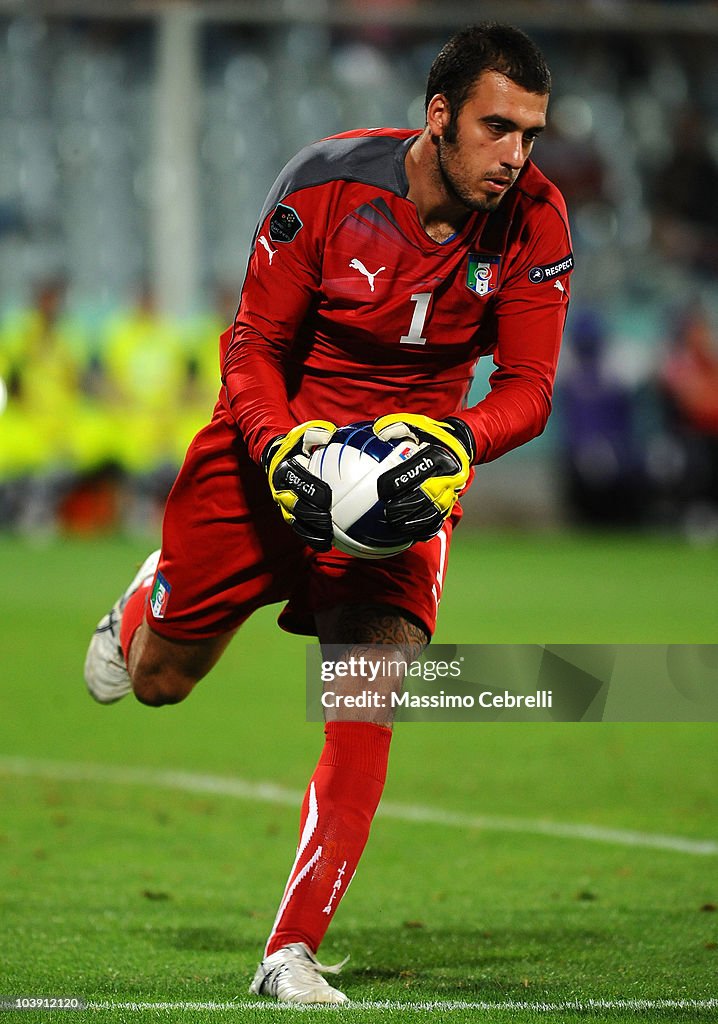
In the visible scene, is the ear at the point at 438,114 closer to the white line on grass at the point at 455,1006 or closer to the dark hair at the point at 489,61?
the dark hair at the point at 489,61

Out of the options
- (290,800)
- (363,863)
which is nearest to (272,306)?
(363,863)

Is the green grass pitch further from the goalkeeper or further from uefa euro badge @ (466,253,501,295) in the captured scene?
uefa euro badge @ (466,253,501,295)

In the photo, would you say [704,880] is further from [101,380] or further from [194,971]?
[101,380]

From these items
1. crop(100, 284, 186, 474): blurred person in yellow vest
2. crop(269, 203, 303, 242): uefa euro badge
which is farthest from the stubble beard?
crop(100, 284, 186, 474): blurred person in yellow vest

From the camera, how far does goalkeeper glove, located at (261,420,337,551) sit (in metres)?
3.79

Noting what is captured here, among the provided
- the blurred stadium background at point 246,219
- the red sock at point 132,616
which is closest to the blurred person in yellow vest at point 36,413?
the blurred stadium background at point 246,219

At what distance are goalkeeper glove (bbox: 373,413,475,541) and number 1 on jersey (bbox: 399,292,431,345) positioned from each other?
0.44 meters

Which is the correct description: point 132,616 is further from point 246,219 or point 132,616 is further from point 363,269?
point 246,219

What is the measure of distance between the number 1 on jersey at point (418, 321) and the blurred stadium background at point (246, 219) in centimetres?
1328

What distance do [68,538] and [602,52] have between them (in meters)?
10.6

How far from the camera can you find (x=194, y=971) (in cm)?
405

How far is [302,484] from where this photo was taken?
3.79 m

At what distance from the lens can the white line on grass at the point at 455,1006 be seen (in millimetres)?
3674

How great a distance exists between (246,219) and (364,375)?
686 inches
